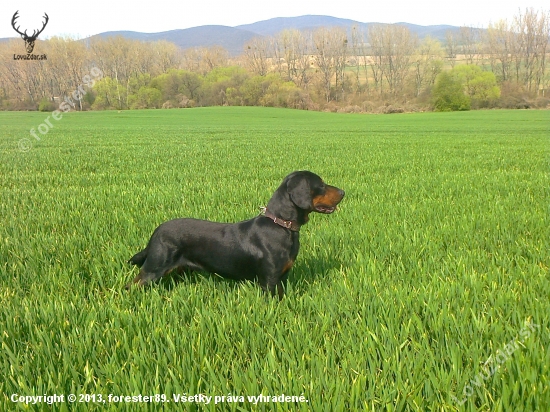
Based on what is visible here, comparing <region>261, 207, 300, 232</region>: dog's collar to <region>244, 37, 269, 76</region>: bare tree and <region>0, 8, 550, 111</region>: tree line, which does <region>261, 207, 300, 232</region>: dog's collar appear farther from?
<region>244, 37, 269, 76</region>: bare tree

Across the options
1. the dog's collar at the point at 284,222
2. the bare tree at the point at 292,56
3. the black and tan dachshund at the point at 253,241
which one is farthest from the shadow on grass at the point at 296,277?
the bare tree at the point at 292,56

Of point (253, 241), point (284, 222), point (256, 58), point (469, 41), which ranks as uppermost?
point (469, 41)

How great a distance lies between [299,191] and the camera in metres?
3.41

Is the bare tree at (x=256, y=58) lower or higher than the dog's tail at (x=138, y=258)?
higher

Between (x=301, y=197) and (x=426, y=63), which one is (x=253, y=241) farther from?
(x=426, y=63)

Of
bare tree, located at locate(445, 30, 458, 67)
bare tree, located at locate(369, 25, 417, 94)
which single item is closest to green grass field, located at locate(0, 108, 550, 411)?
bare tree, located at locate(369, 25, 417, 94)

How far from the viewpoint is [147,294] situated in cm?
341

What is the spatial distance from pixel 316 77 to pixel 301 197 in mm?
96419

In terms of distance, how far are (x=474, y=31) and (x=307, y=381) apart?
122 meters

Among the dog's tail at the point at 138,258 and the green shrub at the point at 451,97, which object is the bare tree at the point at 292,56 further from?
the dog's tail at the point at 138,258

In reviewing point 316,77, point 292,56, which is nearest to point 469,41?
point 316,77

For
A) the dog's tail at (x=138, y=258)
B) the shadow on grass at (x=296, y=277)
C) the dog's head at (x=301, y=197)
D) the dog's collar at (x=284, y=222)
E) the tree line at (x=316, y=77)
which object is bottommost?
the shadow on grass at (x=296, y=277)

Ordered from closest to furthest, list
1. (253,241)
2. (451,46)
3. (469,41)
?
1. (253,241)
2. (469,41)
3. (451,46)

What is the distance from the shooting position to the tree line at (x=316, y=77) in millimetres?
75250
